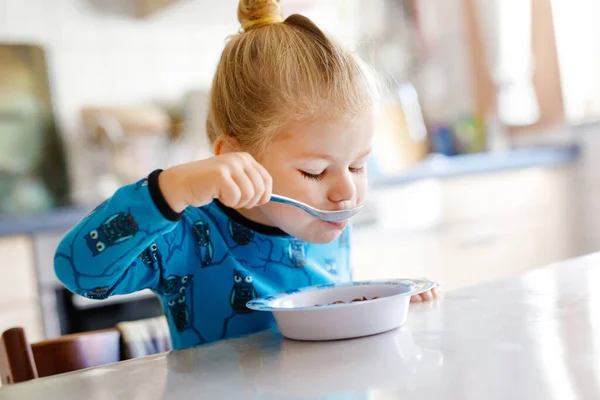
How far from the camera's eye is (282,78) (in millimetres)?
947

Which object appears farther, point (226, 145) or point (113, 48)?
point (113, 48)

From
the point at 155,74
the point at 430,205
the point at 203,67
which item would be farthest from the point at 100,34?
the point at 430,205

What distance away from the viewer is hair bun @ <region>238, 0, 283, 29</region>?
1.00 metres

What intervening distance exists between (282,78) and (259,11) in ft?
0.41

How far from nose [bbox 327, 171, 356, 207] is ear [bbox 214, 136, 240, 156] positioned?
0.59 ft

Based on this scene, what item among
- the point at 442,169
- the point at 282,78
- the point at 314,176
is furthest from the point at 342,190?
the point at 442,169

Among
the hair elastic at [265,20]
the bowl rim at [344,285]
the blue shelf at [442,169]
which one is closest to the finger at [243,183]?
the bowl rim at [344,285]

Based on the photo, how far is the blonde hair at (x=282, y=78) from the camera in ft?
3.03

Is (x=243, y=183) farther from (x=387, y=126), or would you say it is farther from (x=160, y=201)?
(x=387, y=126)

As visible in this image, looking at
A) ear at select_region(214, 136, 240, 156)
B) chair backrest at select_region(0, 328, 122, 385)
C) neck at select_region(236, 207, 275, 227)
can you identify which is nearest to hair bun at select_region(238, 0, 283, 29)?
ear at select_region(214, 136, 240, 156)

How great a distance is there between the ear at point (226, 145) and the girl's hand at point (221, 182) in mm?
270

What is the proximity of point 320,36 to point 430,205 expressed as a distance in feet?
5.84

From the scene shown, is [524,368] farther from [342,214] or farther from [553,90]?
[553,90]

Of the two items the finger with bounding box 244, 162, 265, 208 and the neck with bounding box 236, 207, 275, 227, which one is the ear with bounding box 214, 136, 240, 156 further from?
the finger with bounding box 244, 162, 265, 208
